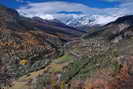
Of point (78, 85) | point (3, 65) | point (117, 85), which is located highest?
point (117, 85)

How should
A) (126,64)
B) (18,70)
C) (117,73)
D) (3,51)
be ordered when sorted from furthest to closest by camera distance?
(3,51) → (18,70) → (126,64) → (117,73)

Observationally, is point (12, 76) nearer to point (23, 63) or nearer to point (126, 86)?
point (23, 63)

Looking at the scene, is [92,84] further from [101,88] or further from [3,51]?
[3,51]

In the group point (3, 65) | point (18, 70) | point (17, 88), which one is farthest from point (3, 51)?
point (17, 88)

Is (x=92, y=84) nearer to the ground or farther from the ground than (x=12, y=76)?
farther from the ground

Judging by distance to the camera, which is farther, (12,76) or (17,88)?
(12,76)

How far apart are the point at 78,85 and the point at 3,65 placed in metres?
118

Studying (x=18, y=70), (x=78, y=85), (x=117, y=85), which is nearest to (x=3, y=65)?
(x=18, y=70)

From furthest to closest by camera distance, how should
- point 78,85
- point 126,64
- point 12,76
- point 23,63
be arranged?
point 23,63 < point 12,76 < point 78,85 < point 126,64

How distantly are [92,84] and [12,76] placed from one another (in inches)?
3554

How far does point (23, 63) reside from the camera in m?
141

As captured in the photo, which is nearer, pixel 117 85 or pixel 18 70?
pixel 117 85

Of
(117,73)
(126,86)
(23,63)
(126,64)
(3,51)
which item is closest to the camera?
(126,86)

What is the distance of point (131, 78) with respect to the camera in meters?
25.7
